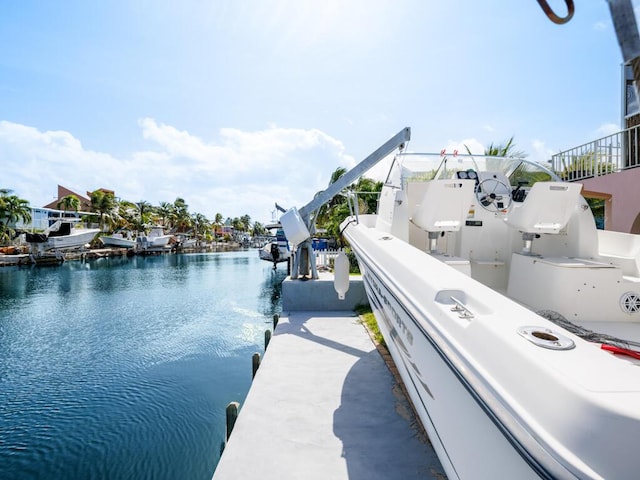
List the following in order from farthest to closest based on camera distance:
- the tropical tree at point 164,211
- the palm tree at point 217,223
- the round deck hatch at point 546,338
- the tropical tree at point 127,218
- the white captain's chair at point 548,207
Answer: the palm tree at point 217,223 < the tropical tree at point 164,211 < the tropical tree at point 127,218 < the white captain's chair at point 548,207 < the round deck hatch at point 546,338

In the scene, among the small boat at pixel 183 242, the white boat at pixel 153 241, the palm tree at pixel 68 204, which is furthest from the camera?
the small boat at pixel 183 242

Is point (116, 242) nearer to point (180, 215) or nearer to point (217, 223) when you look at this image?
point (180, 215)

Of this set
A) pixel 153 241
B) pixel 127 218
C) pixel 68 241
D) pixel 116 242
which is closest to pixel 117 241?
pixel 116 242

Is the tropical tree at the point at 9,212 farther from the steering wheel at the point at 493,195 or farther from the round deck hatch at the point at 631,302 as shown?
the round deck hatch at the point at 631,302

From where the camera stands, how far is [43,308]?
46.6ft

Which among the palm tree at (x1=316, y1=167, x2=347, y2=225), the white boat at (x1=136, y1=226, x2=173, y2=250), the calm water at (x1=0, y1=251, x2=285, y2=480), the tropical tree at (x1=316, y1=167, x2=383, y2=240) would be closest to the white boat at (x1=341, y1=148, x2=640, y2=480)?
the calm water at (x1=0, y1=251, x2=285, y2=480)

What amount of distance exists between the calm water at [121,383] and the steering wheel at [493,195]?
457 centimetres

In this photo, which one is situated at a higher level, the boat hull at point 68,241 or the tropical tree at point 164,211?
the tropical tree at point 164,211

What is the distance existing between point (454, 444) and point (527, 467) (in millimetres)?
591

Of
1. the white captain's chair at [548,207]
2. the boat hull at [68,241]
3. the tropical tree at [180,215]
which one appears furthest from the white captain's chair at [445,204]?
the tropical tree at [180,215]

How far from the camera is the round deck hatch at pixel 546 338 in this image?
1.30m

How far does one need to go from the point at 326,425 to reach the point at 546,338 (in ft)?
8.49

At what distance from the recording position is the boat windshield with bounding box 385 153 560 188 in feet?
15.5

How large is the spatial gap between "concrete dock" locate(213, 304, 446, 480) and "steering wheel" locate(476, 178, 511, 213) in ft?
7.91
